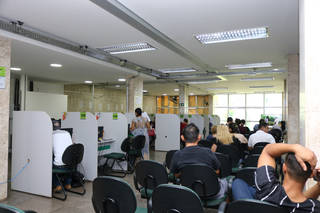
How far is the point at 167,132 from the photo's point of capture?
8.02m

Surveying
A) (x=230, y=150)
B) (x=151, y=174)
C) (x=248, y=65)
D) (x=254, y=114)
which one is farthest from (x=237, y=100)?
(x=151, y=174)

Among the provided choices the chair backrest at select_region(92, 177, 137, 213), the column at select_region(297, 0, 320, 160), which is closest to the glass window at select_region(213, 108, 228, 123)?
the column at select_region(297, 0, 320, 160)

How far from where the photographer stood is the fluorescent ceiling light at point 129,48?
16.3 ft

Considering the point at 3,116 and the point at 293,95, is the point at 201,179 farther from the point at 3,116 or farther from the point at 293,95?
the point at 293,95

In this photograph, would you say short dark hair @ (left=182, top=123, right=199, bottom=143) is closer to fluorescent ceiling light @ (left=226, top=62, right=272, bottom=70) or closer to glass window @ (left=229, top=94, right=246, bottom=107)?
fluorescent ceiling light @ (left=226, top=62, right=272, bottom=70)

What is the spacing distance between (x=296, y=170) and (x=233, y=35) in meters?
3.67

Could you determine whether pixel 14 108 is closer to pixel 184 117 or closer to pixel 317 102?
pixel 184 117

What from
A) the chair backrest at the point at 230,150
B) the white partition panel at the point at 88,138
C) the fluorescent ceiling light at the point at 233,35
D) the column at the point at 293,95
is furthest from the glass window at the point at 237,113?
the white partition panel at the point at 88,138

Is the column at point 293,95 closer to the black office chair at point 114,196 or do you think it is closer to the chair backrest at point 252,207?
the chair backrest at point 252,207

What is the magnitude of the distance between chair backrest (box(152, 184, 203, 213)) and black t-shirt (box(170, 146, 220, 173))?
80 centimetres

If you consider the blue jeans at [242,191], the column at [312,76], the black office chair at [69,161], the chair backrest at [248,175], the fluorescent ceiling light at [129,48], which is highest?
the fluorescent ceiling light at [129,48]

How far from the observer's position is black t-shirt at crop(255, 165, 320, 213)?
125cm

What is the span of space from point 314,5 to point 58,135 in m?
3.66

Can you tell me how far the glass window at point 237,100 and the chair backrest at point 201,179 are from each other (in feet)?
46.2
